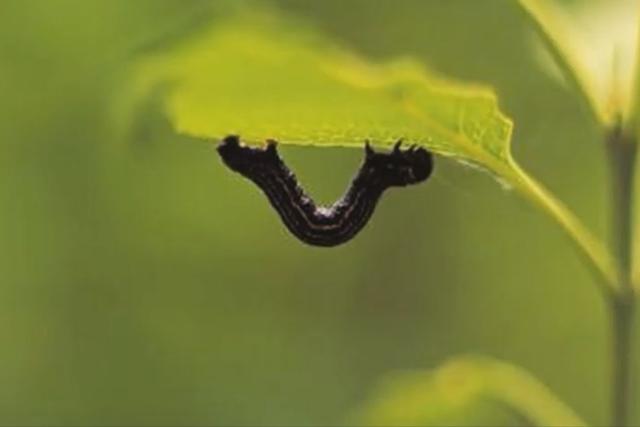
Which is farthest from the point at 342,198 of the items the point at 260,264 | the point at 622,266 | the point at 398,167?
the point at 260,264

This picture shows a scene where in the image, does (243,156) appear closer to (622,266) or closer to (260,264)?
(622,266)

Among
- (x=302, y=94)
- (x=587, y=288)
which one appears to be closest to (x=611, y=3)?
(x=302, y=94)

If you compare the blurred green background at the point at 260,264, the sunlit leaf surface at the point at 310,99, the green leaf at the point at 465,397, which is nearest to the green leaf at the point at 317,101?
the sunlit leaf surface at the point at 310,99

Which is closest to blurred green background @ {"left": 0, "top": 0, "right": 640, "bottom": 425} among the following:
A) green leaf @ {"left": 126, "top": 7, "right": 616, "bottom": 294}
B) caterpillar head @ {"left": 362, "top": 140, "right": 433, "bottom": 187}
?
caterpillar head @ {"left": 362, "top": 140, "right": 433, "bottom": 187}

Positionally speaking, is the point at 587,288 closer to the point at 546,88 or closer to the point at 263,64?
the point at 546,88

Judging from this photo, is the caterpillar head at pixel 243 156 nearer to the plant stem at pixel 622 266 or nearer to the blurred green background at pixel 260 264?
the plant stem at pixel 622 266

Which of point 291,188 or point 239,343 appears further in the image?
point 239,343

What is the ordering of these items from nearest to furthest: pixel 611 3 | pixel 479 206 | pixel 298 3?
pixel 611 3 < pixel 298 3 < pixel 479 206
